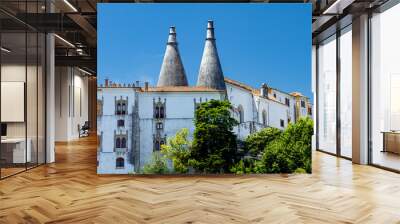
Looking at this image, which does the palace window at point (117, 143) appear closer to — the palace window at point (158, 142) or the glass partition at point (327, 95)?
the palace window at point (158, 142)

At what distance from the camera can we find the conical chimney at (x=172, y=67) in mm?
6977

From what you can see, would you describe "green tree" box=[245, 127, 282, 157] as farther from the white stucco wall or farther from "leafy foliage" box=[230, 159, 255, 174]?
the white stucco wall

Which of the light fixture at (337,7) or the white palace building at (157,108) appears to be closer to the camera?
the white palace building at (157,108)

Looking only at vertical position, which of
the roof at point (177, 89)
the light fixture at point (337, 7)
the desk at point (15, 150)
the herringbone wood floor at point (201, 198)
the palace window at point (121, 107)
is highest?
the light fixture at point (337, 7)

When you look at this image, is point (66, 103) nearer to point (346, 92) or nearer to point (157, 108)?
point (157, 108)

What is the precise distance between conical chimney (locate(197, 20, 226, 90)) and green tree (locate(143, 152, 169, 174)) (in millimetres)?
1422

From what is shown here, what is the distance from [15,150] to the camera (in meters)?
7.17

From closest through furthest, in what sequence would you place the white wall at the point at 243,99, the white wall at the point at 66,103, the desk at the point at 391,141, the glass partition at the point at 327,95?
the white wall at the point at 243,99, the desk at the point at 391,141, the glass partition at the point at 327,95, the white wall at the point at 66,103

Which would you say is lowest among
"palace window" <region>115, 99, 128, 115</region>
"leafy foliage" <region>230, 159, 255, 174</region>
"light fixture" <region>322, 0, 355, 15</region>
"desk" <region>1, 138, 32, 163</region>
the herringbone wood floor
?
the herringbone wood floor

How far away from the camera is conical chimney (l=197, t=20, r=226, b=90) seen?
7016 mm

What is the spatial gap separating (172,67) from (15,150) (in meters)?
3.14

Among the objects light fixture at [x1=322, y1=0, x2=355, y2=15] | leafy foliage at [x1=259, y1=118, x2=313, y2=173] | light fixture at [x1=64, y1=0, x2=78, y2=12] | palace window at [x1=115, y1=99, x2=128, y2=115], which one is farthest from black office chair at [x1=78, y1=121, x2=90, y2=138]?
light fixture at [x1=322, y1=0, x2=355, y2=15]

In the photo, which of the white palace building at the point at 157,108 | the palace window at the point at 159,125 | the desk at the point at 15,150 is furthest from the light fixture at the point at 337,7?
the desk at the point at 15,150

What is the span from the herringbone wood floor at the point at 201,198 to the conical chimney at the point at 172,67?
5.41 feet
